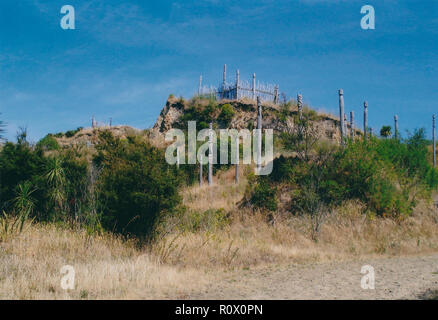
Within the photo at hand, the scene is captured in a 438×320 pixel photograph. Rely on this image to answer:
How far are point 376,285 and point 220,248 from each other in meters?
5.18

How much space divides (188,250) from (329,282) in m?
4.65

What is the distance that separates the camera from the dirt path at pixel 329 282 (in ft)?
24.8

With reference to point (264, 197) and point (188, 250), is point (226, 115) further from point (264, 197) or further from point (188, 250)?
point (188, 250)

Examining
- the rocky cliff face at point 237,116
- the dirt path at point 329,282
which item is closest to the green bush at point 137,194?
the dirt path at point 329,282

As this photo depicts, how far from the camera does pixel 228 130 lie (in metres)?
40.6

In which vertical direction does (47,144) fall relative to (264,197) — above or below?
above

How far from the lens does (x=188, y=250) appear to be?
1163 cm

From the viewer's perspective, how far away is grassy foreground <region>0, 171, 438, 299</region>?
25.3 feet

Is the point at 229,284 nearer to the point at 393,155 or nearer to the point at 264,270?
the point at 264,270

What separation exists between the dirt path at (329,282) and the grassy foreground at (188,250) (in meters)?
0.68

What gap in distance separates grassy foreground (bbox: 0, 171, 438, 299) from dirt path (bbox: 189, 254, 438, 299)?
0.68 meters

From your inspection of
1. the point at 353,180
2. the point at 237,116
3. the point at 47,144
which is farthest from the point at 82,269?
the point at 237,116
